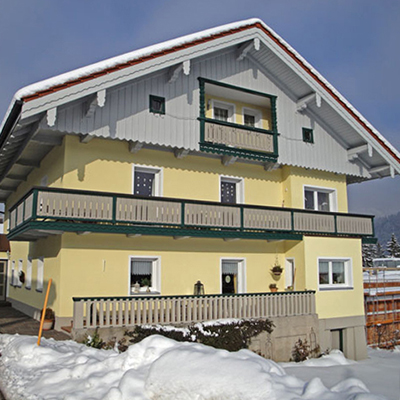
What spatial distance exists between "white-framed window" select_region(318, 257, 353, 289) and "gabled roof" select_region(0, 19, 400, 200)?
17.3ft

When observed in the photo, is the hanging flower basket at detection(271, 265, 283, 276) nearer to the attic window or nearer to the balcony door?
the balcony door

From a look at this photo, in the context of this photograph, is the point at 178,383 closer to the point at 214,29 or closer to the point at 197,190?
the point at 197,190

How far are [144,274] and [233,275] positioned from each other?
13.4 ft

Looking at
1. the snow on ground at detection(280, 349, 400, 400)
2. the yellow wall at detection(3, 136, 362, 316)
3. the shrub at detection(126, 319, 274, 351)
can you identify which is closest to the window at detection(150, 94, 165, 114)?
the yellow wall at detection(3, 136, 362, 316)

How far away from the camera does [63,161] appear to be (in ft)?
48.2

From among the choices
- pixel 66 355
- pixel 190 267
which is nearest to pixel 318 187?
pixel 190 267

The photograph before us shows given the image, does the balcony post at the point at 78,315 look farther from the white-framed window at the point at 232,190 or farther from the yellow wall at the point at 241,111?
the yellow wall at the point at 241,111

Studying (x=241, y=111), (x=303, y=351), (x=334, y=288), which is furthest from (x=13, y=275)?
(x=334, y=288)

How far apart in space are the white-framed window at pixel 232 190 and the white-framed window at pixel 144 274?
4.28 m

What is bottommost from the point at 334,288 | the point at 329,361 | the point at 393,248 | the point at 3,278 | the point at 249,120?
the point at 329,361

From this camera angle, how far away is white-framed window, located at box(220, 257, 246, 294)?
17.6 meters

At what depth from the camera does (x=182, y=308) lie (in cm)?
1363

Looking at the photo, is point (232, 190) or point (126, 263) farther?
point (232, 190)

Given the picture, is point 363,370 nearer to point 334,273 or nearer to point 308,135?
point 334,273
